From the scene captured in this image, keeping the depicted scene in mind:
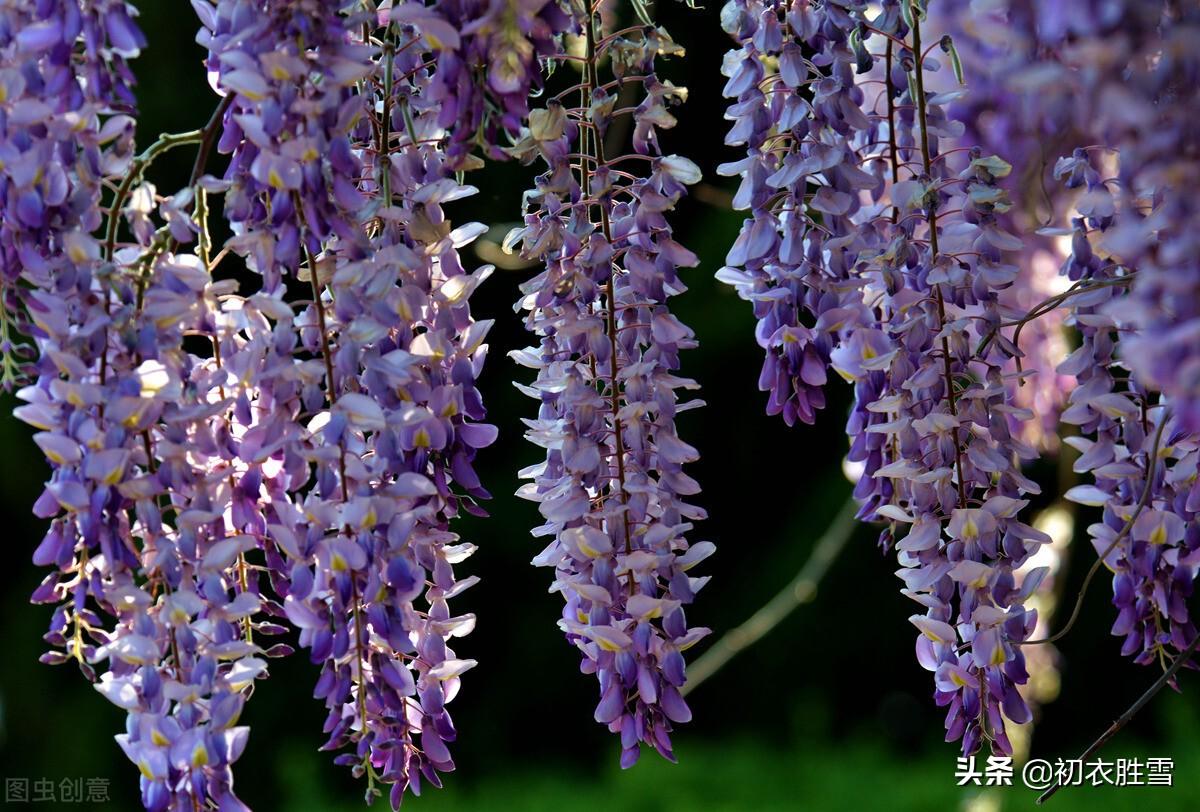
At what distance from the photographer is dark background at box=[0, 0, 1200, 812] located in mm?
3820

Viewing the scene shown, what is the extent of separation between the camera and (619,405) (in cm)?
117

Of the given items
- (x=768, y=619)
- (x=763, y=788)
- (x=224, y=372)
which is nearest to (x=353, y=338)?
(x=224, y=372)

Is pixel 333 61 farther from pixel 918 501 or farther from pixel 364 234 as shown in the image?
pixel 918 501

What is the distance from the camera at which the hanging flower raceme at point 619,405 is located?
1.14m

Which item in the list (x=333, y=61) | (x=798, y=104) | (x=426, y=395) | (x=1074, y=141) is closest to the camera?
(x=333, y=61)

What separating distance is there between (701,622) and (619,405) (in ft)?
9.84

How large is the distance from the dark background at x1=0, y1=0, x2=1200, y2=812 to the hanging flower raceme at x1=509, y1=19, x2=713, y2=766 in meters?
2.44

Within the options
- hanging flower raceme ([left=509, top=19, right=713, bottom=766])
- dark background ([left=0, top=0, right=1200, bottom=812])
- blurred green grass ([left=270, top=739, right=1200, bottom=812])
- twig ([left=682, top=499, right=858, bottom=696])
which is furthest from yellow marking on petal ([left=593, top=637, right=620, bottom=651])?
dark background ([left=0, top=0, right=1200, bottom=812])

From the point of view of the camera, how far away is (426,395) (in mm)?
1104

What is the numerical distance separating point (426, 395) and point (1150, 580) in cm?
67

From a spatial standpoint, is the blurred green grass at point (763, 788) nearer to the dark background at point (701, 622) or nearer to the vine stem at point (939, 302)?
the dark background at point (701, 622)

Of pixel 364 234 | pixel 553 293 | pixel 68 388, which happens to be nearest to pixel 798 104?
pixel 553 293

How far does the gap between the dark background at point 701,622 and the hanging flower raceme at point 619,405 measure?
8.00 feet

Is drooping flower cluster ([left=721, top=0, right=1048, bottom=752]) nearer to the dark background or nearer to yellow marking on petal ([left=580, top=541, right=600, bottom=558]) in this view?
yellow marking on petal ([left=580, top=541, right=600, bottom=558])
